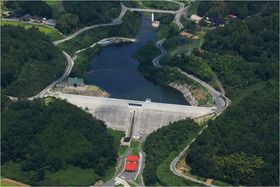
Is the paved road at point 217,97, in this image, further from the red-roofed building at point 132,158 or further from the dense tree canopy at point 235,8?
the dense tree canopy at point 235,8

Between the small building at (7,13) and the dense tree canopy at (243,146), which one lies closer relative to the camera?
the dense tree canopy at (243,146)

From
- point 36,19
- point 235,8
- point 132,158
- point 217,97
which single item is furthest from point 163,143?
point 235,8

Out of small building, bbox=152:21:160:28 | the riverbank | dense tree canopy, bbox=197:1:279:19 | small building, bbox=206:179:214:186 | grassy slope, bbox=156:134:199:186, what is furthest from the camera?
small building, bbox=152:21:160:28

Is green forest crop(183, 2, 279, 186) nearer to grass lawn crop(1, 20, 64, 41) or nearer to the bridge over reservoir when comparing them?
the bridge over reservoir

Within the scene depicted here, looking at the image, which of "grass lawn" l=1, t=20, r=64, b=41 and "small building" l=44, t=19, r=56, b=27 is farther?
"small building" l=44, t=19, r=56, b=27

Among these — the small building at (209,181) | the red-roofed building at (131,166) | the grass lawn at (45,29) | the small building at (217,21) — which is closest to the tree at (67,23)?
the grass lawn at (45,29)

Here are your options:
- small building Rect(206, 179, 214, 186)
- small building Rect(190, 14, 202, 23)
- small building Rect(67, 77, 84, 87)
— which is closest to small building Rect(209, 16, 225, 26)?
small building Rect(190, 14, 202, 23)
